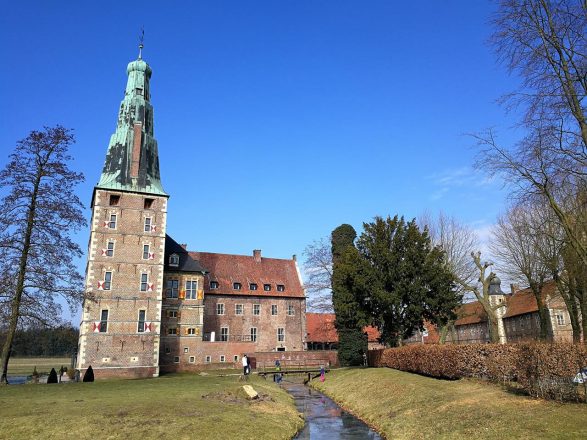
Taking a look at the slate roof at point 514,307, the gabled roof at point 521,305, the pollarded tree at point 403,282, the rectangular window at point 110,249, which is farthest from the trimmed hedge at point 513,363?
the gabled roof at point 521,305

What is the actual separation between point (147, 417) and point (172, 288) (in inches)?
1228

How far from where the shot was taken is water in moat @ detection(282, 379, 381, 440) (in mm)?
16891

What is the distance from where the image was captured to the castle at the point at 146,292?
38.6m

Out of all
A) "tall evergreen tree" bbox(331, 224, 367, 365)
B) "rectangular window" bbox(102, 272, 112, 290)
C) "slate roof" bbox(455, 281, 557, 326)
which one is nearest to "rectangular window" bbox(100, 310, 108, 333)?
"rectangular window" bbox(102, 272, 112, 290)

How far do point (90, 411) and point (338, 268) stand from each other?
25.3m

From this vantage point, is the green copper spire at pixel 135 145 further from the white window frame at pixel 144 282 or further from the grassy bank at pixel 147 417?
the grassy bank at pixel 147 417

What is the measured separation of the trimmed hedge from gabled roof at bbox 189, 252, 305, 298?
29.2 metres

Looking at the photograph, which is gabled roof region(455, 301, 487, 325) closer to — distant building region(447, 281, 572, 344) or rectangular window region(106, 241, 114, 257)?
distant building region(447, 281, 572, 344)

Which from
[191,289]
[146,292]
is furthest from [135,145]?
[191,289]

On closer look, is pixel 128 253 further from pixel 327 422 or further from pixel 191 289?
pixel 327 422

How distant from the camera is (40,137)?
101 feet

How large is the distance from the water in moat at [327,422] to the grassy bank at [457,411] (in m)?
0.59

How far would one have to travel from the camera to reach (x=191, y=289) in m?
46.2

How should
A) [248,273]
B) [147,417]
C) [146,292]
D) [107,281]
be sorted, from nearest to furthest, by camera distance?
[147,417] → [107,281] → [146,292] → [248,273]
